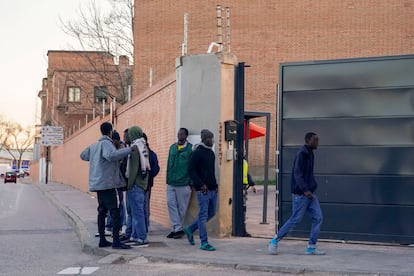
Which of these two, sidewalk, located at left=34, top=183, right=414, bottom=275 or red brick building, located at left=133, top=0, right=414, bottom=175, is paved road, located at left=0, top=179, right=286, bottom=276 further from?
red brick building, located at left=133, top=0, right=414, bottom=175

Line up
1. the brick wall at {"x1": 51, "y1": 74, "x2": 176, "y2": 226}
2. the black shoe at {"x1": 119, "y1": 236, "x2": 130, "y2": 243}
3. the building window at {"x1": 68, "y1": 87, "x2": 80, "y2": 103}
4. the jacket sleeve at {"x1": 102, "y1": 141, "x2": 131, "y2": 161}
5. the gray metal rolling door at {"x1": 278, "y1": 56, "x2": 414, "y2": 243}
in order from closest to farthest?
the jacket sleeve at {"x1": 102, "y1": 141, "x2": 131, "y2": 161} → the gray metal rolling door at {"x1": 278, "y1": 56, "x2": 414, "y2": 243} → the black shoe at {"x1": 119, "y1": 236, "x2": 130, "y2": 243} → the brick wall at {"x1": 51, "y1": 74, "x2": 176, "y2": 226} → the building window at {"x1": 68, "y1": 87, "x2": 80, "y2": 103}

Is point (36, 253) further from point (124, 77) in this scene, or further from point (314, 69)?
point (124, 77)

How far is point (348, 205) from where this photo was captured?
34.3 feet

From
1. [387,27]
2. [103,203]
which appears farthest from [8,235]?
[387,27]

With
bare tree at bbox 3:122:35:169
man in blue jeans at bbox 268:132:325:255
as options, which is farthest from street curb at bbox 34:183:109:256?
bare tree at bbox 3:122:35:169

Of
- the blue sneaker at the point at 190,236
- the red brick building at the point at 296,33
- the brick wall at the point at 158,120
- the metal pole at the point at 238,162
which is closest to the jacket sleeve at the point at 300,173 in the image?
the blue sneaker at the point at 190,236

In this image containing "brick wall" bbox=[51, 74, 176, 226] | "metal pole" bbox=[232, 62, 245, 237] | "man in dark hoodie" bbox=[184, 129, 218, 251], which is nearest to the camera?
"man in dark hoodie" bbox=[184, 129, 218, 251]

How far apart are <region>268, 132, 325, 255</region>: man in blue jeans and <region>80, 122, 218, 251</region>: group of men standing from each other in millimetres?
1249

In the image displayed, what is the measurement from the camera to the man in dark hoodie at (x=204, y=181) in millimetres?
9680

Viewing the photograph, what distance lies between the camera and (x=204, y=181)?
9.70 metres

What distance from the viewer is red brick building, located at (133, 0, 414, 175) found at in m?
37.8

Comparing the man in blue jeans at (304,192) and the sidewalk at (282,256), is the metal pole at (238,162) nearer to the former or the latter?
the sidewalk at (282,256)

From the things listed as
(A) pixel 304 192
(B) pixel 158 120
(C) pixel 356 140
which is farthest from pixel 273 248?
(B) pixel 158 120

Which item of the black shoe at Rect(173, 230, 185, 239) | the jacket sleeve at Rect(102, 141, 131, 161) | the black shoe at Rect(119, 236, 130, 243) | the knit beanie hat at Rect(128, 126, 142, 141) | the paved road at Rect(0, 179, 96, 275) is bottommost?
the paved road at Rect(0, 179, 96, 275)
